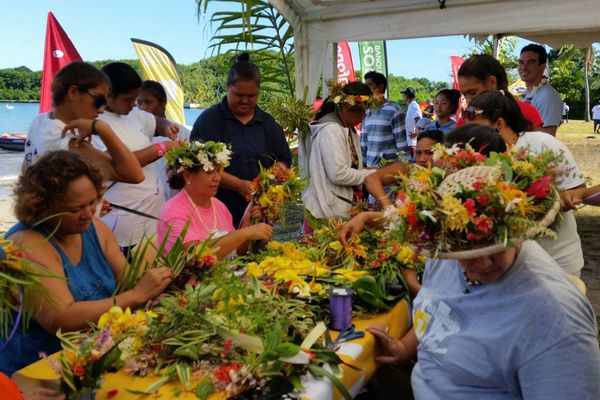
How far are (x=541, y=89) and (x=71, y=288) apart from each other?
4.96 meters

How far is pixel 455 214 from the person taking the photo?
1560mm

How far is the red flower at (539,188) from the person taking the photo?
1.71 m

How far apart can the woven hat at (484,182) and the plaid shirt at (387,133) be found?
210 inches

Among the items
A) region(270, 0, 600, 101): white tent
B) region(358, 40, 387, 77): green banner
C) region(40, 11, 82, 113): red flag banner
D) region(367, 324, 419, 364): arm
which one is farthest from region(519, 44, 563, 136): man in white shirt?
region(358, 40, 387, 77): green banner

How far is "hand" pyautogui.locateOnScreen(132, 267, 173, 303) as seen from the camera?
231 centimetres

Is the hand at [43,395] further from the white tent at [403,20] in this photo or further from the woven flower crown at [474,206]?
the white tent at [403,20]

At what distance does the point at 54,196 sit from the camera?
7.05 ft

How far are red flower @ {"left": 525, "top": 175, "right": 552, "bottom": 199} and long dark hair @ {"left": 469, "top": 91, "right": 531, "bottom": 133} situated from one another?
3.52ft

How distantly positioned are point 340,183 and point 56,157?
93.5 inches

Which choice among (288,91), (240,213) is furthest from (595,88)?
(240,213)

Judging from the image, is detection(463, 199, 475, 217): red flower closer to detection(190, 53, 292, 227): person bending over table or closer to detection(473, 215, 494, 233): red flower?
detection(473, 215, 494, 233): red flower

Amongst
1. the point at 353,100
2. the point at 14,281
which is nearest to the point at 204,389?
the point at 14,281

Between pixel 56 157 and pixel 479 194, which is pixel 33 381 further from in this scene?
pixel 479 194

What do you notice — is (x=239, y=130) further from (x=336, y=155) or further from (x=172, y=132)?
(x=336, y=155)
